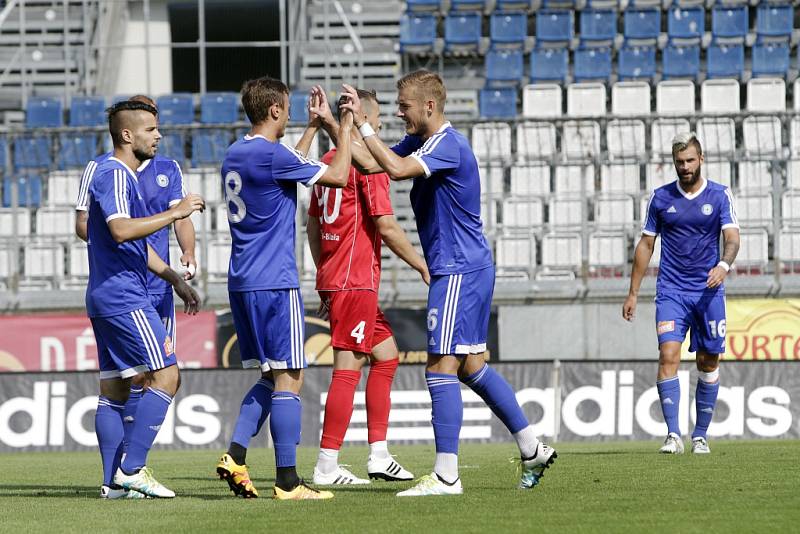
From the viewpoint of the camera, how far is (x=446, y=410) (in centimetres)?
704

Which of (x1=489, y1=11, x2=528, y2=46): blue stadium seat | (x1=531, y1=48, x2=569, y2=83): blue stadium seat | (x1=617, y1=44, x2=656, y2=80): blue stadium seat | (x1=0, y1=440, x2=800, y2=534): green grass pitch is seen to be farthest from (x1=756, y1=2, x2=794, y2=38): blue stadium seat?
(x1=0, y1=440, x2=800, y2=534): green grass pitch

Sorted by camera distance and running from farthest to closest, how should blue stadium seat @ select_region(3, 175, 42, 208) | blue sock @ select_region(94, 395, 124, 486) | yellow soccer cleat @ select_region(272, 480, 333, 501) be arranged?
1. blue stadium seat @ select_region(3, 175, 42, 208)
2. blue sock @ select_region(94, 395, 124, 486)
3. yellow soccer cleat @ select_region(272, 480, 333, 501)

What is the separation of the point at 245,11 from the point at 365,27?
400 cm

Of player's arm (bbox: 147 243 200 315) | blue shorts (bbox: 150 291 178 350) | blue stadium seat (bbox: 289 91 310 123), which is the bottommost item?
blue shorts (bbox: 150 291 178 350)

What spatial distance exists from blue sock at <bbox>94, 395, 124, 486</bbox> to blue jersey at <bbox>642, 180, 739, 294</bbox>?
4955 mm

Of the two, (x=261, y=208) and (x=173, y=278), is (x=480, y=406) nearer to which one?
(x=173, y=278)

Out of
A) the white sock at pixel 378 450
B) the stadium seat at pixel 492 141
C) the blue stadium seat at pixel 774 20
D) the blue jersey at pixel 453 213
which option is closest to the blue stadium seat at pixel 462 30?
the stadium seat at pixel 492 141

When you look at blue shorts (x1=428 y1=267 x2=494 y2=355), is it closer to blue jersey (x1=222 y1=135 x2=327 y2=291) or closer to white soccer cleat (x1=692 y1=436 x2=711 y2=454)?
blue jersey (x1=222 y1=135 x2=327 y2=291)

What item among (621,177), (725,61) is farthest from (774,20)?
(621,177)

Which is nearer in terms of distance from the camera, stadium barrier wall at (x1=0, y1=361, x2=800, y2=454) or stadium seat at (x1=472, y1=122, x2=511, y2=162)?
stadium barrier wall at (x1=0, y1=361, x2=800, y2=454)

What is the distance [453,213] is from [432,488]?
4.84 ft

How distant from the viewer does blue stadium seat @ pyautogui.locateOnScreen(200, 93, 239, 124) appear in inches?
872

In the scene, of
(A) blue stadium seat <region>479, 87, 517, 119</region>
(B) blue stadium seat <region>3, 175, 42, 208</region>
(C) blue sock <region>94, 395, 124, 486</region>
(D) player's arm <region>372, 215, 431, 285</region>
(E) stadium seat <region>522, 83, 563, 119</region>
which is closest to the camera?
(C) blue sock <region>94, 395, 124, 486</region>

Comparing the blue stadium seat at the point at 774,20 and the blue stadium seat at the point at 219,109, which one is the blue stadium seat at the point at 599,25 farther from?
the blue stadium seat at the point at 219,109
